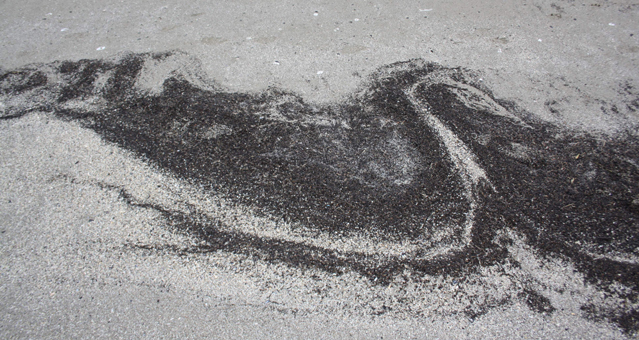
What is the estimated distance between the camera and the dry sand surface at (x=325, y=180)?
2.27 m

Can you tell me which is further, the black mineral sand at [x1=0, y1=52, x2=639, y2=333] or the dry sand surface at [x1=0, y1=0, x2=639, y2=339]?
the black mineral sand at [x1=0, y1=52, x2=639, y2=333]

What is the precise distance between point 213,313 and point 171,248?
58 cm

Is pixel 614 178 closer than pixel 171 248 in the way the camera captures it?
No

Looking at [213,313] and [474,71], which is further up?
[474,71]

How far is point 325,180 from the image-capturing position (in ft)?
9.62

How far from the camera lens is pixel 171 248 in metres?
2.56

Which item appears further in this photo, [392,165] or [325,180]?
[392,165]

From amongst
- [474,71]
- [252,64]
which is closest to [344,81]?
[252,64]

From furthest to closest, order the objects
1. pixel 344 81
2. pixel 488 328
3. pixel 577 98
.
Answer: pixel 344 81
pixel 577 98
pixel 488 328

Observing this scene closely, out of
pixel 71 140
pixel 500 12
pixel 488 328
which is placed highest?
pixel 500 12

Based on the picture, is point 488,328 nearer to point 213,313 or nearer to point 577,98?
point 213,313

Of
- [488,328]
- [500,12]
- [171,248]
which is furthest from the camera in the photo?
[500,12]

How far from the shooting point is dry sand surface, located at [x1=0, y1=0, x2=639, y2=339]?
2.27 metres

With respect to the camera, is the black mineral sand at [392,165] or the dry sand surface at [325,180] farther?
the black mineral sand at [392,165]
